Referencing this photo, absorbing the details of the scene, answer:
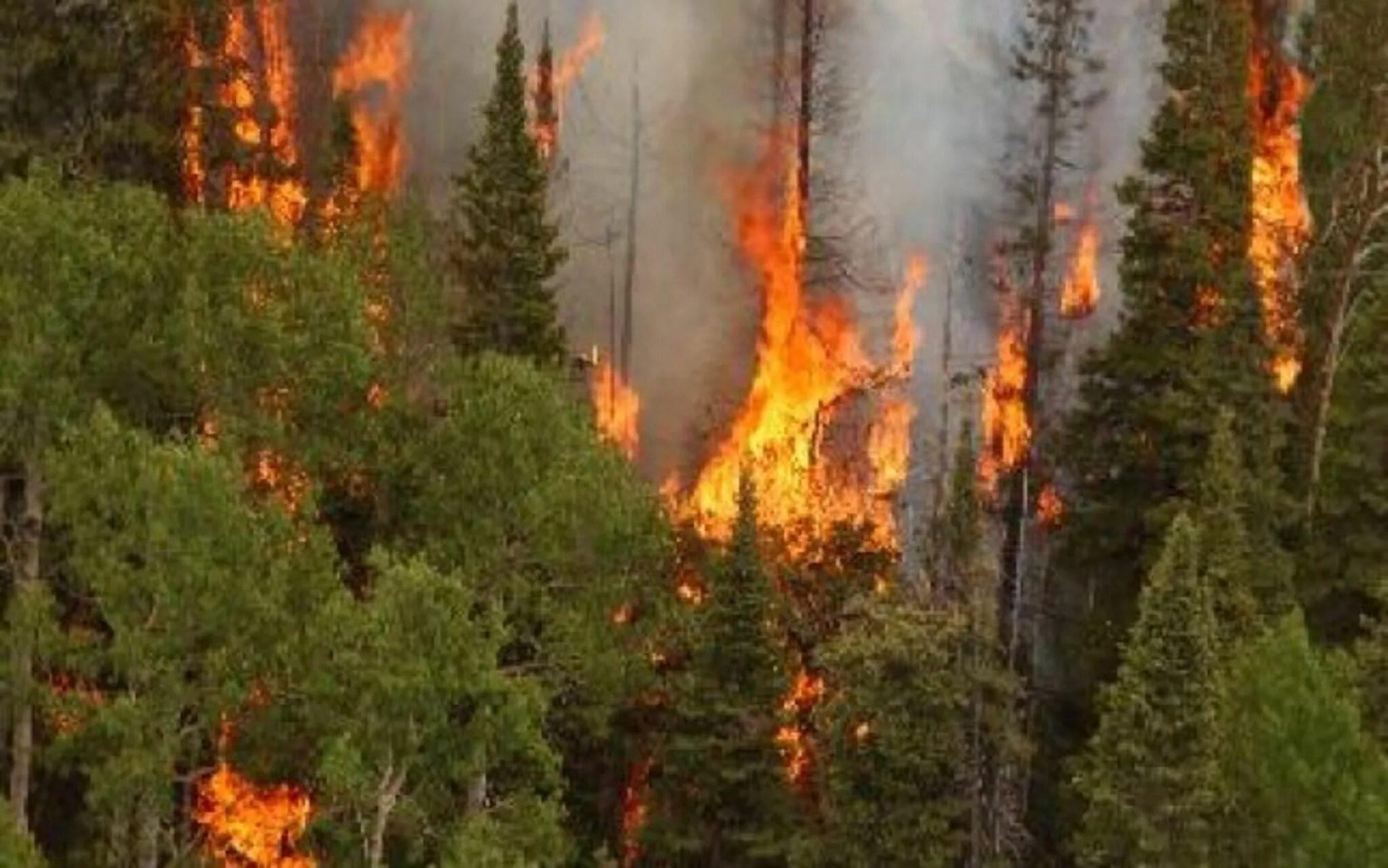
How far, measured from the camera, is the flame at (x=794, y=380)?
45000 mm

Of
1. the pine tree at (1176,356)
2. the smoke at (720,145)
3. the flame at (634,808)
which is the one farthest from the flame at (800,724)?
the smoke at (720,145)

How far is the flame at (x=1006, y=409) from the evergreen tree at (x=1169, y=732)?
13341 mm

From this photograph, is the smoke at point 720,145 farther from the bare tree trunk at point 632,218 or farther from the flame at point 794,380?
the flame at point 794,380

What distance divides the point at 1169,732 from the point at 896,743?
4816 mm

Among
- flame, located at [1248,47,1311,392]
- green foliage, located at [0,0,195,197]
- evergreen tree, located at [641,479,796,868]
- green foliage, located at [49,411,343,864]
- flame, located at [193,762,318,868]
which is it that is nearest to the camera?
green foliage, located at [49,411,343,864]

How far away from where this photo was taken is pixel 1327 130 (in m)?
48.1

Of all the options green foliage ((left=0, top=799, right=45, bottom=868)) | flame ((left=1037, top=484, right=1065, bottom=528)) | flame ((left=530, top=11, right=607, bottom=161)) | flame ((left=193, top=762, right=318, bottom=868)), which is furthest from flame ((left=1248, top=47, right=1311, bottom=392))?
green foliage ((left=0, top=799, right=45, bottom=868))

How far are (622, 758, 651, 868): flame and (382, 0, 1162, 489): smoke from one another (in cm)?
1074

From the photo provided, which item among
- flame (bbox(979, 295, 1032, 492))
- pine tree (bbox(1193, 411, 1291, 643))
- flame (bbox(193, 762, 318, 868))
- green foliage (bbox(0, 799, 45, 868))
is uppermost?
flame (bbox(979, 295, 1032, 492))

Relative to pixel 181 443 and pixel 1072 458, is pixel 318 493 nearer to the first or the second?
pixel 181 443

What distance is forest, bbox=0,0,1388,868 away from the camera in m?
27.3

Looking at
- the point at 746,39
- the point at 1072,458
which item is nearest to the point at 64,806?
the point at 1072,458

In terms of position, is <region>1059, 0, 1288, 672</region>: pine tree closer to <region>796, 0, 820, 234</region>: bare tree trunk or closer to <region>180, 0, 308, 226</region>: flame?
<region>796, 0, 820, 234</region>: bare tree trunk

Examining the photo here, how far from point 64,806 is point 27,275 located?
9248 millimetres
